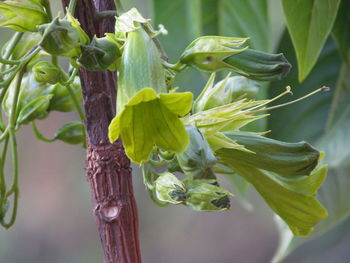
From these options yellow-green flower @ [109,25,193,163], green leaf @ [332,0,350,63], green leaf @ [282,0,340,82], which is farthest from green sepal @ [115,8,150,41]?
green leaf @ [332,0,350,63]

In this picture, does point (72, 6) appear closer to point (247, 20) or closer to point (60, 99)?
point (60, 99)

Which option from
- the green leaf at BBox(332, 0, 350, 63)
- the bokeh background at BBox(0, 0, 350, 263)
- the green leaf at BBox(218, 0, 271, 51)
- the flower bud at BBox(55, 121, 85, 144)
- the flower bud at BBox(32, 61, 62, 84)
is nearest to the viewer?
the flower bud at BBox(32, 61, 62, 84)

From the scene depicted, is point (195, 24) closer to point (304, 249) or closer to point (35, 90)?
point (35, 90)

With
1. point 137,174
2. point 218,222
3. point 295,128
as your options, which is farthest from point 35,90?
point 218,222

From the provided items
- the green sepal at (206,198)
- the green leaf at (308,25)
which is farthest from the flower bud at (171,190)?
the green leaf at (308,25)

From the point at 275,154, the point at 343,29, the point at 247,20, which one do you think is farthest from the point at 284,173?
the point at 247,20

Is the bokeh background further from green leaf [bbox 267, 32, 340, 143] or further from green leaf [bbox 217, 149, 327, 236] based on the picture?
green leaf [bbox 217, 149, 327, 236]

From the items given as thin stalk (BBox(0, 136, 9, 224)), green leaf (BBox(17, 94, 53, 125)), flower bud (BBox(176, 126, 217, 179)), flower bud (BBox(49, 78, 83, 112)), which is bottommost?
flower bud (BBox(176, 126, 217, 179))

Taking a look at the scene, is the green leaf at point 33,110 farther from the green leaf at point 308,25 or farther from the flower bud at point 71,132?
the green leaf at point 308,25
